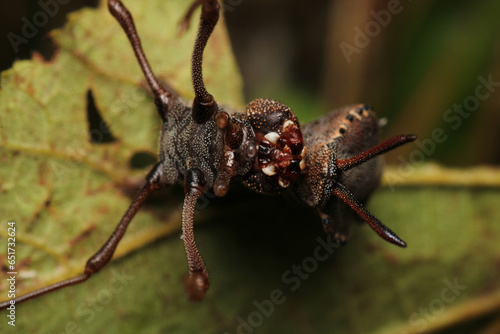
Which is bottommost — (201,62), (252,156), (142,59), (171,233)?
(171,233)

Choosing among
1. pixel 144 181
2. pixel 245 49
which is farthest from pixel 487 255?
pixel 245 49

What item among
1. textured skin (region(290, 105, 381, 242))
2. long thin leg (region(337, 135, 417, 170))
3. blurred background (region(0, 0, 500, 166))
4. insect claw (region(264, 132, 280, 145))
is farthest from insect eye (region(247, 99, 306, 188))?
blurred background (region(0, 0, 500, 166))

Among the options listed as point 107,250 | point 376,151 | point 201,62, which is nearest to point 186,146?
point 201,62

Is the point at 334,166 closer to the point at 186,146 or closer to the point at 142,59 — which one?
the point at 186,146

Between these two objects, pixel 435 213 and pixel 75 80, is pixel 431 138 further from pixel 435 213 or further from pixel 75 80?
pixel 75 80

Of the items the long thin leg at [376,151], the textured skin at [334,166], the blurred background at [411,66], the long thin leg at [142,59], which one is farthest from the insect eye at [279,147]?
the blurred background at [411,66]

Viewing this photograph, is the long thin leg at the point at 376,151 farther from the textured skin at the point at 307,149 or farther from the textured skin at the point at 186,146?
the textured skin at the point at 186,146

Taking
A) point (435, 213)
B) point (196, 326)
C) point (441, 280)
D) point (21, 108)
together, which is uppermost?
point (21, 108)
